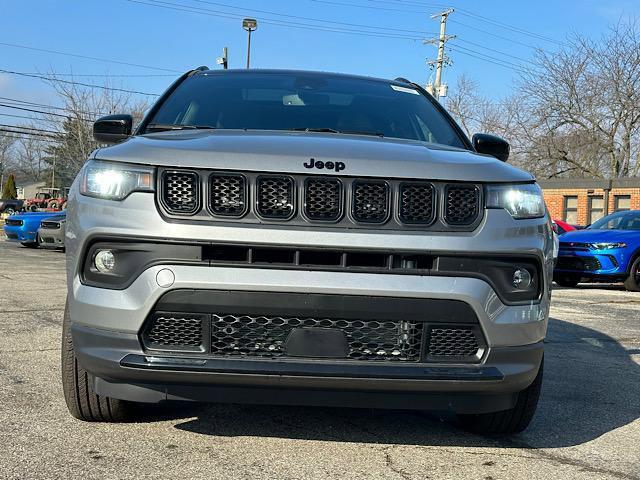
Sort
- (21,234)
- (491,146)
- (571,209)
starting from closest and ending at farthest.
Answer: (491,146) < (21,234) < (571,209)

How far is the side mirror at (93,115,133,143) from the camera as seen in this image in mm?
3912

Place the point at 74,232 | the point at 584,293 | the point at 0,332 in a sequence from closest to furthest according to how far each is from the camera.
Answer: the point at 74,232 → the point at 0,332 → the point at 584,293

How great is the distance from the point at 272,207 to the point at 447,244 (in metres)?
0.69

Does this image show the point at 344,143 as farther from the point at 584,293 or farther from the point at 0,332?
the point at 584,293

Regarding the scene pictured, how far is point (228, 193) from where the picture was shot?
2.81 metres

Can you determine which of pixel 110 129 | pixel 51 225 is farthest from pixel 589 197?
pixel 110 129

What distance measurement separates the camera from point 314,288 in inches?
107

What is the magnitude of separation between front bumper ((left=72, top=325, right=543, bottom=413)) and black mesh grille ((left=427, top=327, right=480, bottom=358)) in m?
0.05

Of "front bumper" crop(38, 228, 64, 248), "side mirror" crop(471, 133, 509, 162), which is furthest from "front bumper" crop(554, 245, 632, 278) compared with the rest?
"front bumper" crop(38, 228, 64, 248)

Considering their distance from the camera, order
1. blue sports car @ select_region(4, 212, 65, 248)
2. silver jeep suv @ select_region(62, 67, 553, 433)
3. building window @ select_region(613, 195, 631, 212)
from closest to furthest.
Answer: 1. silver jeep suv @ select_region(62, 67, 553, 433)
2. blue sports car @ select_region(4, 212, 65, 248)
3. building window @ select_region(613, 195, 631, 212)

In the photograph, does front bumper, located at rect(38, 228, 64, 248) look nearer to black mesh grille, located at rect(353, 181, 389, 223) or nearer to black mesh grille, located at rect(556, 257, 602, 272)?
black mesh grille, located at rect(556, 257, 602, 272)

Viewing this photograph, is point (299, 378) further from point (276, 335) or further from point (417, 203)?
point (417, 203)

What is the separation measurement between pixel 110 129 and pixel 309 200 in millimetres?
1619

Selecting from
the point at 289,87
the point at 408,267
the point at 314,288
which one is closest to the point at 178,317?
the point at 314,288
